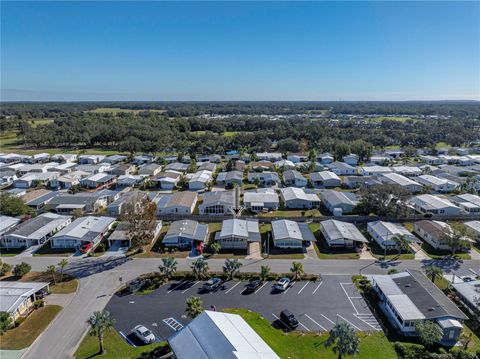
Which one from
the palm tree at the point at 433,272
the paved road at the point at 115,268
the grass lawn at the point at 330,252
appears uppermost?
the palm tree at the point at 433,272

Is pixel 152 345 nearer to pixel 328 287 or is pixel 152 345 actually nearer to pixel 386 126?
pixel 328 287

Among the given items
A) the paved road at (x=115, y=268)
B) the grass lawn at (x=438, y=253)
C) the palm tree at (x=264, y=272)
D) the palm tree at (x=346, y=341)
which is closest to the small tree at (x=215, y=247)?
the paved road at (x=115, y=268)

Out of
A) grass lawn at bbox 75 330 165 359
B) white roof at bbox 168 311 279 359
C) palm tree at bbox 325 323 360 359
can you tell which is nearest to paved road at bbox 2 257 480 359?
grass lawn at bbox 75 330 165 359

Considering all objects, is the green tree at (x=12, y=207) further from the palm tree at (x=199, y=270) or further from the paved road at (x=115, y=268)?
the palm tree at (x=199, y=270)

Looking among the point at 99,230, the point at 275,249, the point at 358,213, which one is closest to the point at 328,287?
the point at 275,249

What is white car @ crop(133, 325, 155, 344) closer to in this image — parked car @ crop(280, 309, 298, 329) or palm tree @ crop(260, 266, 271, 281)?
parked car @ crop(280, 309, 298, 329)

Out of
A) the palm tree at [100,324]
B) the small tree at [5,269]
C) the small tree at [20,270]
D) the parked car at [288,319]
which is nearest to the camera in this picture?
the palm tree at [100,324]
